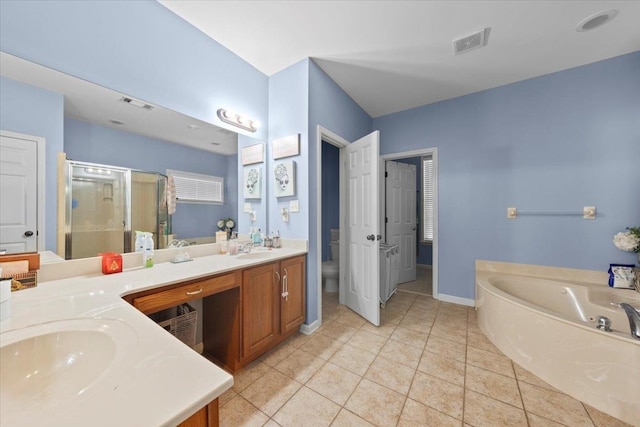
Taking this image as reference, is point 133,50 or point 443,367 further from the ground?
point 133,50

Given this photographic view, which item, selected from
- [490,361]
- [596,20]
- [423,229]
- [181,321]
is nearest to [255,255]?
[181,321]

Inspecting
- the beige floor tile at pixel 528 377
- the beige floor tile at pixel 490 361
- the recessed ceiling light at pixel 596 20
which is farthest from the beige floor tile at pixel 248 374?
the recessed ceiling light at pixel 596 20

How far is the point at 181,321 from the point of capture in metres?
1.63

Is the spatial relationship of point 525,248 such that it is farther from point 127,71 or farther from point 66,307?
point 127,71

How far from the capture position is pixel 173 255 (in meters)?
1.74

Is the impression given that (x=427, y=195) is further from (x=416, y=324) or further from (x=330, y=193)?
(x=416, y=324)

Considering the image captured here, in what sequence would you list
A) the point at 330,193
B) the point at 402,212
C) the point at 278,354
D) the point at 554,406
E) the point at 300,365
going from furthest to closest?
the point at 330,193
the point at 402,212
the point at 278,354
the point at 300,365
the point at 554,406

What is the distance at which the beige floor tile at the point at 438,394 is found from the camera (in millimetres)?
1369

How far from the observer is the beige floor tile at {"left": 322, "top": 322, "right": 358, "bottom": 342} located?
2.15 metres

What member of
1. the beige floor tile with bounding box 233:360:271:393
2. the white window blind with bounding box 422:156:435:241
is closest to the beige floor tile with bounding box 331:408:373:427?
the beige floor tile with bounding box 233:360:271:393

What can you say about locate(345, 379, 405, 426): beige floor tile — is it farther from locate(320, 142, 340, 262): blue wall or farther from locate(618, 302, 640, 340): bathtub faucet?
locate(320, 142, 340, 262): blue wall

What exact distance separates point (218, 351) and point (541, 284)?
3068 millimetres

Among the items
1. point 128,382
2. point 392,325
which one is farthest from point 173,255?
point 392,325

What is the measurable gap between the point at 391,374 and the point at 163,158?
7.48ft
